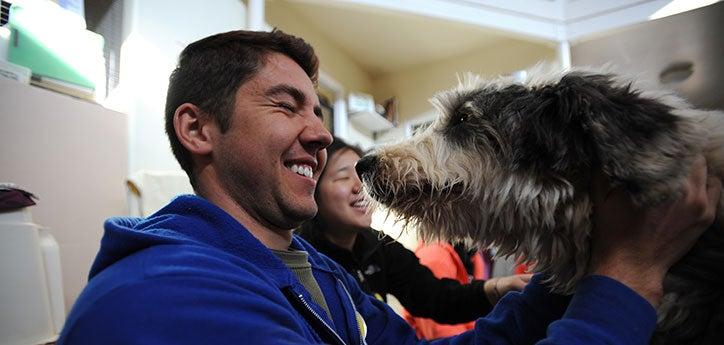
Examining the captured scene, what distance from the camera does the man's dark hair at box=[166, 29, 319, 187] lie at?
1.12 m

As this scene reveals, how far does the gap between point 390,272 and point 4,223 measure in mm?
1473

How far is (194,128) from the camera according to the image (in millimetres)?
1131

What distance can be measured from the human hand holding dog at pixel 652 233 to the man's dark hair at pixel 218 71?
2.79 ft

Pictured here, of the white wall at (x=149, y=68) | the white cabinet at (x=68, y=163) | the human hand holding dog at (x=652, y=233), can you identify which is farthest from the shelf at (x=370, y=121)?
the human hand holding dog at (x=652, y=233)

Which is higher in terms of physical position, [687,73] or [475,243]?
[687,73]

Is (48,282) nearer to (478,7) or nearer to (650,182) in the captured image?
(650,182)

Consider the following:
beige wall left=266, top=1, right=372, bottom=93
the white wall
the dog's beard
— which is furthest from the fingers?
beige wall left=266, top=1, right=372, bottom=93

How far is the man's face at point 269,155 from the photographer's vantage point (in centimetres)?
106

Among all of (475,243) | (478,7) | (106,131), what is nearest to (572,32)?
(478,7)

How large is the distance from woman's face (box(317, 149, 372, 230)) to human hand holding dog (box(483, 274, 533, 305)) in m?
0.58

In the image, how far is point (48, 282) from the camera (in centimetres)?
165

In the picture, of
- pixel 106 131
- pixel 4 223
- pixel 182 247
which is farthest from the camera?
pixel 106 131

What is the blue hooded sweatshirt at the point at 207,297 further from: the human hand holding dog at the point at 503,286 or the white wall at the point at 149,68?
the white wall at the point at 149,68

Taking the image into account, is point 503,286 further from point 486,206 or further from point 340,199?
point 340,199
